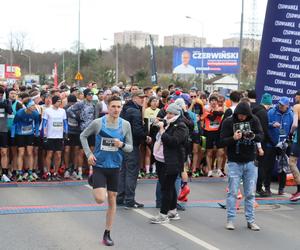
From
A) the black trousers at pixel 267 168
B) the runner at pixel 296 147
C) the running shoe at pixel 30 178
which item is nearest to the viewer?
the runner at pixel 296 147

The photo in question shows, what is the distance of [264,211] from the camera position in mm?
9648

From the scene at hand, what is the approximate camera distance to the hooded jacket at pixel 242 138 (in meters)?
8.10

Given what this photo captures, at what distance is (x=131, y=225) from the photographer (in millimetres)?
8172

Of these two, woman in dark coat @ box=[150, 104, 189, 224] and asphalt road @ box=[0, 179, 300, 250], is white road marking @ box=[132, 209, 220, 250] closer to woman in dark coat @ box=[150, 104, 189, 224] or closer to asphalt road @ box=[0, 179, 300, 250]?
asphalt road @ box=[0, 179, 300, 250]

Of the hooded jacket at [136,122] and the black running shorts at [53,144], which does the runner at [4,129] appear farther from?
the hooded jacket at [136,122]

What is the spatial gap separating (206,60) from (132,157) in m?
51.0

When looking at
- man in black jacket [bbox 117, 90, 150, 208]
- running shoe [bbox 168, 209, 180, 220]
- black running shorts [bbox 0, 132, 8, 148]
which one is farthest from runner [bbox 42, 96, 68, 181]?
running shoe [bbox 168, 209, 180, 220]

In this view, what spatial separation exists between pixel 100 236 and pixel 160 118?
7.71ft

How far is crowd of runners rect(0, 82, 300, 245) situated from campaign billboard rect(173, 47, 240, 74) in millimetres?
44578

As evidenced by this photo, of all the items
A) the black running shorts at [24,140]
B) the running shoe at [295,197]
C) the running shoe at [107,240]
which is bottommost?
the running shoe at [295,197]

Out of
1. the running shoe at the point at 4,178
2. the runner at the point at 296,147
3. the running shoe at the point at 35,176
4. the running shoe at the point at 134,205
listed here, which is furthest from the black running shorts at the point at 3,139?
the runner at the point at 296,147

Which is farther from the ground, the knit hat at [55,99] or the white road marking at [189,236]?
the knit hat at [55,99]

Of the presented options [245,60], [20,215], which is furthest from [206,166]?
[245,60]

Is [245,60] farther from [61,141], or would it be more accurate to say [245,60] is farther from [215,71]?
[61,141]
